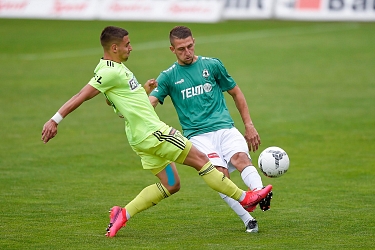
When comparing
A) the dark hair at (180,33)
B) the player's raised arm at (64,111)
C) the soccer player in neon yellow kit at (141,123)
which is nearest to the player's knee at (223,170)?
the soccer player in neon yellow kit at (141,123)

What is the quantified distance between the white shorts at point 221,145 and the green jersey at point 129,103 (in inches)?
31.4

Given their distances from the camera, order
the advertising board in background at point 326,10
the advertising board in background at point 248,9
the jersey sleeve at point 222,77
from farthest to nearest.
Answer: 1. the advertising board in background at point 248,9
2. the advertising board in background at point 326,10
3. the jersey sleeve at point 222,77

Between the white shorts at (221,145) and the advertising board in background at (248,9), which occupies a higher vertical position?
the white shorts at (221,145)

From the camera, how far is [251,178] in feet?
27.6

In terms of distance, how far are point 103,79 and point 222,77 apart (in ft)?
5.38

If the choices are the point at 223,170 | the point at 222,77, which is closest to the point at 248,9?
the point at 222,77

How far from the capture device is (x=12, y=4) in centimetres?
3656

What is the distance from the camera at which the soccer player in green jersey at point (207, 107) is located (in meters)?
8.57

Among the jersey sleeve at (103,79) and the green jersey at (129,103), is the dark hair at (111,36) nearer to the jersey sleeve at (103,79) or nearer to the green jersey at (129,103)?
the green jersey at (129,103)

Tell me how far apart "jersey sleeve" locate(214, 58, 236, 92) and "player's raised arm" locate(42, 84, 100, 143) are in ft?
5.47

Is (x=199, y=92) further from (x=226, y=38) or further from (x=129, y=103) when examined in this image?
(x=226, y=38)

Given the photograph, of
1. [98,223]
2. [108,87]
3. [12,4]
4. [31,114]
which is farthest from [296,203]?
[12,4]

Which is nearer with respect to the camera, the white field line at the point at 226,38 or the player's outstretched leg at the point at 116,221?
the player's outstretched leg at the point at 116,221

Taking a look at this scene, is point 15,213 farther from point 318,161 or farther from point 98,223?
point 318,161
